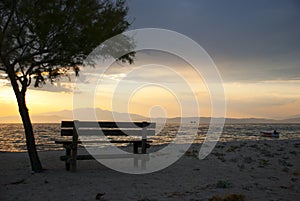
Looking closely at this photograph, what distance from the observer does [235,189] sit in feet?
31.2

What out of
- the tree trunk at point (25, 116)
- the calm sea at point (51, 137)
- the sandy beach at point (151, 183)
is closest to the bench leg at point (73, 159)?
the sandy beach at point (151, 183)

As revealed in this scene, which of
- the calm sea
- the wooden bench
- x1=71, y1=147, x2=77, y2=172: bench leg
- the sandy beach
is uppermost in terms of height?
the wooden bench

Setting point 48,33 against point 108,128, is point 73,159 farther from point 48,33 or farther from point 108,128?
point 48,33

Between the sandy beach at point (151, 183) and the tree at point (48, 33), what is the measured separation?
181cm

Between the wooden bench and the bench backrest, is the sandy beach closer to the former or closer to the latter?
the wooden bench

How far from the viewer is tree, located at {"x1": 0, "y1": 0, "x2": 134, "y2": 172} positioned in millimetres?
10586

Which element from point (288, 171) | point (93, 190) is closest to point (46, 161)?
point (93, 190)

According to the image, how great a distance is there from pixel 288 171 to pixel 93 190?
28.1 feet

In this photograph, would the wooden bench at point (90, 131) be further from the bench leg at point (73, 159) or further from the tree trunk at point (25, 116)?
the tree trunk at point (25, 116)

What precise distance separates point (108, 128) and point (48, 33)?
4.11m

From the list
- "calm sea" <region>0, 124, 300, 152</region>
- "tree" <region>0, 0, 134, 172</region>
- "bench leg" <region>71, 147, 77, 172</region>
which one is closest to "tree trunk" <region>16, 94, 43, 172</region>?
"tree" <region>0, 0, 134, 172</region>

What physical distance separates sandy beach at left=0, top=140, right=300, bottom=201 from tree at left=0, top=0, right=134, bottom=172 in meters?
1.81

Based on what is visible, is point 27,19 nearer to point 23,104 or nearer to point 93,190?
point 23,104

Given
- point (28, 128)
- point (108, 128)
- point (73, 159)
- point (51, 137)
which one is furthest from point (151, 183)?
point (51, 137)
